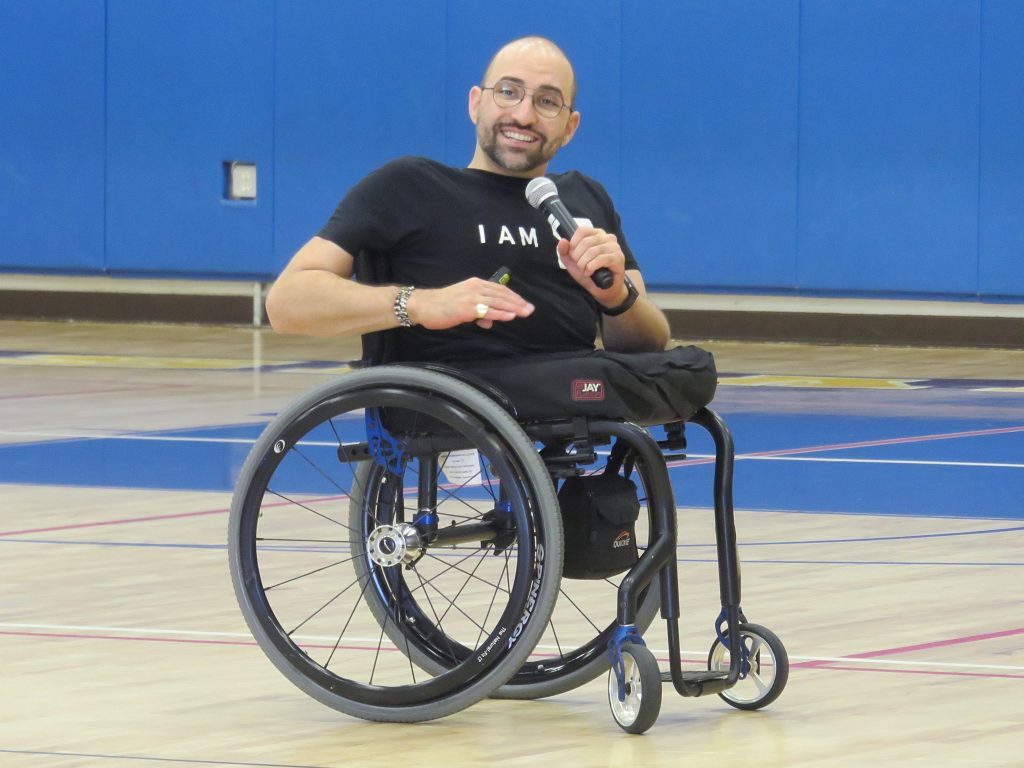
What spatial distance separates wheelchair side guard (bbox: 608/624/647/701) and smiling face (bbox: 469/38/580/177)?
863mm

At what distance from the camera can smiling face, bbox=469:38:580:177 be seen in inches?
149

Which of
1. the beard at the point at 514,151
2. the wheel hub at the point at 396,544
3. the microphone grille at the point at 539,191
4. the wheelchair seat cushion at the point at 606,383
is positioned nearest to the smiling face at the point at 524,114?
the beard at the point at 514,151

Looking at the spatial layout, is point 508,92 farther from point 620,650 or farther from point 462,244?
point 620,650

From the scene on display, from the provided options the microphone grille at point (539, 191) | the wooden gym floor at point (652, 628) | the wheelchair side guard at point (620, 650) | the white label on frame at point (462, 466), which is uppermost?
the microphone grille at point (539, 191)

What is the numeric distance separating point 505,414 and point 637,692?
53cm

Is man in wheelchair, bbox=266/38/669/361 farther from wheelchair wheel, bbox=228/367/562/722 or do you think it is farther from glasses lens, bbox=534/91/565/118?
wheelchair wheel, bbox=228/367/562/722

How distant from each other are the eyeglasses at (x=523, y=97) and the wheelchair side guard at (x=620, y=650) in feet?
3.12

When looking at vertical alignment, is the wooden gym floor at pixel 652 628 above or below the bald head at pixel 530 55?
below

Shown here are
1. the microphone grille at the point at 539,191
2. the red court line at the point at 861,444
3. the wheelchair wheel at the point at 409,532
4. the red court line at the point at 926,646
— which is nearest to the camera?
the wheelchair wheel at the point at 409,532

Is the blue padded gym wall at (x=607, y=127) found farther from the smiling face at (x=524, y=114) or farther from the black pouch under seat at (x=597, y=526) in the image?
the black pouch under seat at (x=597, y=526)

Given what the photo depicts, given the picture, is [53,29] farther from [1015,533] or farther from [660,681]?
[660,681]

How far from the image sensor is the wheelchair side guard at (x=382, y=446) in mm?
3629

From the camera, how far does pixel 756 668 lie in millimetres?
3740

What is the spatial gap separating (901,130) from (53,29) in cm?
559
